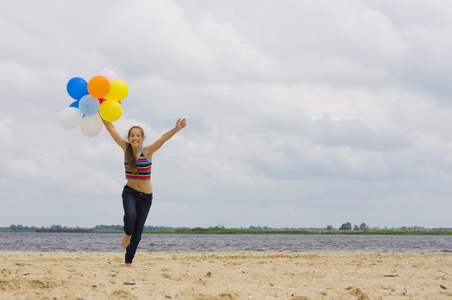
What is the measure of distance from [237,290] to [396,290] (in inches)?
85.1

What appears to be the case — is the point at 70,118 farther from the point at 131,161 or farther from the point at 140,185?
the point at 140,185

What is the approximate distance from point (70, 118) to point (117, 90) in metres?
0.99

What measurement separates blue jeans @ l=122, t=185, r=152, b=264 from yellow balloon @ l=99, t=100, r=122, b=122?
125 centimetres

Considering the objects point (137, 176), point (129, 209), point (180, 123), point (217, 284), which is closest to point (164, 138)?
point (180, 123)

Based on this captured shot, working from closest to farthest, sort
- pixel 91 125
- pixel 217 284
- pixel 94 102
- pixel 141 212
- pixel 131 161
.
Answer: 1. pixel 217 284
2. pixel 131 161
3. pixel 141 212
4. pixel 94 102
5. pixel 91 125

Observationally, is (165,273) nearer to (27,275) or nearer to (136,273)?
(136,273)

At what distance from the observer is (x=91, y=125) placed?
7.37 m

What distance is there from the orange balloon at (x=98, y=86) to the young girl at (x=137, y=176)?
83 centimetres

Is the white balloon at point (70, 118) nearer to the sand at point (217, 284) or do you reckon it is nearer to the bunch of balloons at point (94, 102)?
the bunch of balloons at point (94, 102)

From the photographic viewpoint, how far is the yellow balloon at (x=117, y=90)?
23.9 ft

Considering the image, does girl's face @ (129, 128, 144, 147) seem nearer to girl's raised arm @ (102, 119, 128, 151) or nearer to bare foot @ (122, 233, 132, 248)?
girl's raised arm @ (102, 119, 128, 151)

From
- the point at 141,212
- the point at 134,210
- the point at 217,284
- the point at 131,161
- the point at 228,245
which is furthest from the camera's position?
the point at 228,245

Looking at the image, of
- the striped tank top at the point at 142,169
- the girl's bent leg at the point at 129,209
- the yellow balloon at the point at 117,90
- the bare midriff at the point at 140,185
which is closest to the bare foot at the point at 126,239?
the girl's bent leg at the point at 129,209

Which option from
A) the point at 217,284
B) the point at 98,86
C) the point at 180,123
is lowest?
the point at 217,284
